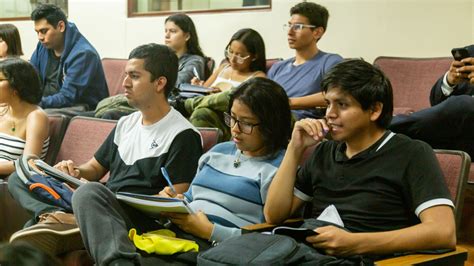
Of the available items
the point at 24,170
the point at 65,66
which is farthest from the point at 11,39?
the point at 24,170

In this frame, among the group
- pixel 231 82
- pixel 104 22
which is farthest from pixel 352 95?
pixel 104 22

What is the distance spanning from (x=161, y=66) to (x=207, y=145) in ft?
1.32

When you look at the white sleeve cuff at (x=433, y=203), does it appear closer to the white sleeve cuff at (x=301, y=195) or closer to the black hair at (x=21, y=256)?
the white sleeve cuff at (x=301, y=195)

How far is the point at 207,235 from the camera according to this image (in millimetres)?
2297

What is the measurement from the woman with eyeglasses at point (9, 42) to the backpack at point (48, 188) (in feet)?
8.28

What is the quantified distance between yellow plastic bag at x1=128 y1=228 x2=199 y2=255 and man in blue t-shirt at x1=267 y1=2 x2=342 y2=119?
1.72m

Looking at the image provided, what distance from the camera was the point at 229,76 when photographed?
4219mm

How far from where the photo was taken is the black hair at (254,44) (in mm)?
4059

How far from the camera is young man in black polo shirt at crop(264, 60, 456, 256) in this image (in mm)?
1951

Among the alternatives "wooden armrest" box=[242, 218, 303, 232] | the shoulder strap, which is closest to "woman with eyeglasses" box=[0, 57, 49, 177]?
the shoulder strap

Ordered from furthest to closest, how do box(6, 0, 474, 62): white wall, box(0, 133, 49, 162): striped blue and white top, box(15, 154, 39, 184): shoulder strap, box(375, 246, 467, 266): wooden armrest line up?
box(6, 0, 474, 62): white wall
box(0, 133, 49, 162): striped blue and white top
box(15, 154, 39, 184): shoulder strap
box(375, 246, 467, 266): wooden armrest

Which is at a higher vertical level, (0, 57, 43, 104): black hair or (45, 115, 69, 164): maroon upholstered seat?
(0, 57, 43, 104): black hair

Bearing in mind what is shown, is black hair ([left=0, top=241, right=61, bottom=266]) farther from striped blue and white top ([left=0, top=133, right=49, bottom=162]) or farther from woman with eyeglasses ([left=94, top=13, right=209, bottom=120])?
woman with eyeglasses ([left=94, top=13, right=209, bottom=120])

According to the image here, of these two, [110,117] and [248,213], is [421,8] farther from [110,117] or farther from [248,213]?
[248,213]
